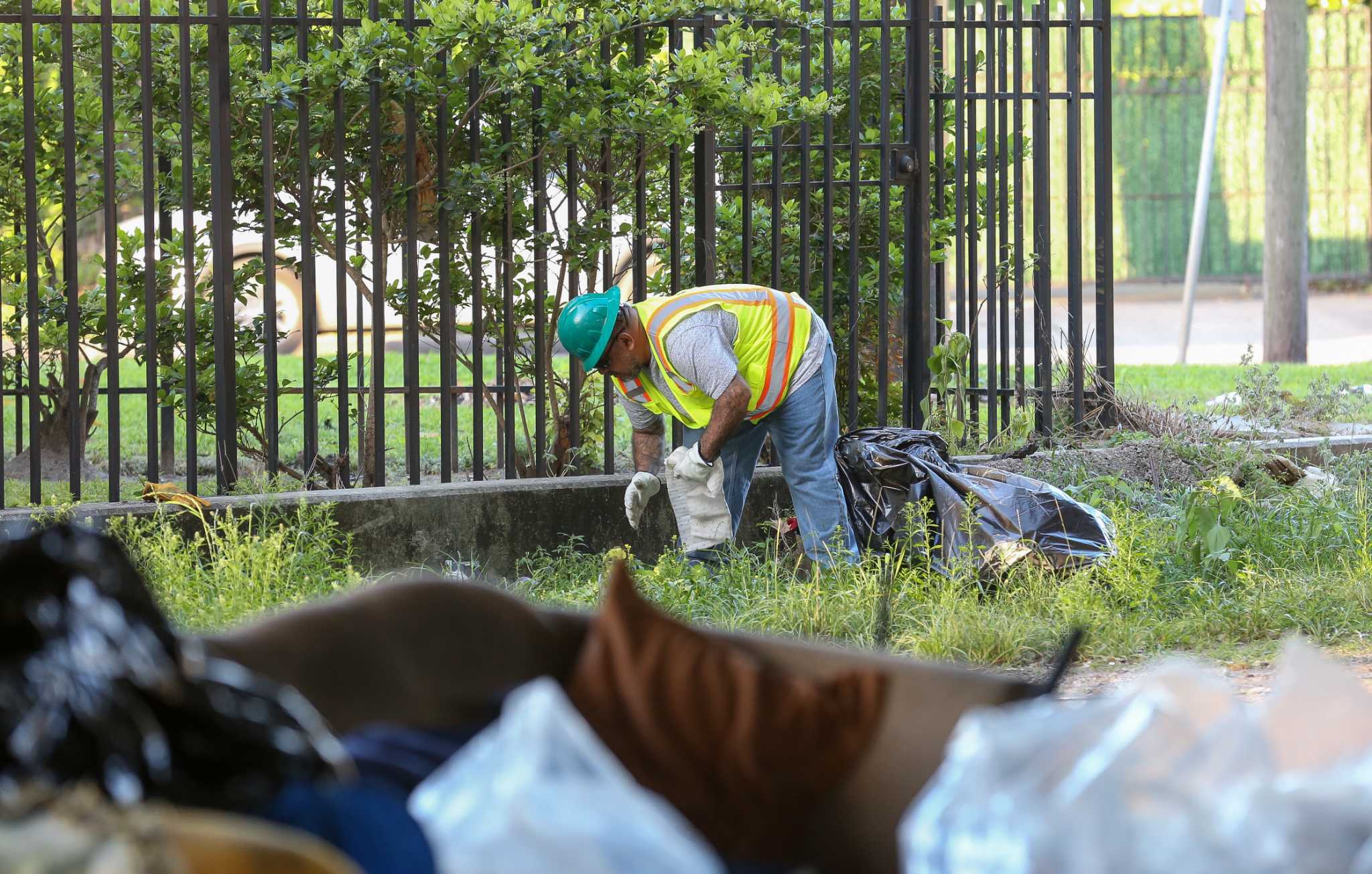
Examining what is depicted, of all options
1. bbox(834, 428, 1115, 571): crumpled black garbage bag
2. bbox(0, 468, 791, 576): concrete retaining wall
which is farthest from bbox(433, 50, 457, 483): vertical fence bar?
bbox(834, 428, 1115, 571): crumpled black garbage bag

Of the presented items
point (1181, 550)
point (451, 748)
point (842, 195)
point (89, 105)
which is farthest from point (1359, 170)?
point (451, 748)

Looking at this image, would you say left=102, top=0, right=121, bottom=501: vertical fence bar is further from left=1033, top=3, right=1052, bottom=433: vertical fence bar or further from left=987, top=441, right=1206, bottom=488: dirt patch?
left=1033, top=3, right=1052, bottom=433: vertical fence bar

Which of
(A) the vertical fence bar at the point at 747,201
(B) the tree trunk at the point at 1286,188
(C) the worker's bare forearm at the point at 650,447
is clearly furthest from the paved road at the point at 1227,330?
(C) the worker's bare forearm at the point at 650,447

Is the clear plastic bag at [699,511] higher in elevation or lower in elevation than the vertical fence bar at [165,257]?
lower

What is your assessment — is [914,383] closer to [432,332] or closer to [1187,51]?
[432,332]

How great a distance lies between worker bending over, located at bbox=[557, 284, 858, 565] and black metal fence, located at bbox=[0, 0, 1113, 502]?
913mm

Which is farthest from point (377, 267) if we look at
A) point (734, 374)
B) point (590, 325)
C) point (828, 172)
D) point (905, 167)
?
point (905, 167)

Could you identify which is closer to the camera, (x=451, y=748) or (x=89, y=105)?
(x=451, y=748)

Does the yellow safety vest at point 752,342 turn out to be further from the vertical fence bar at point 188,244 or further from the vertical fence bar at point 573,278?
the vertical fence bar at point 188,244

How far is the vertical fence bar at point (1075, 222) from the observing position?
318 inches

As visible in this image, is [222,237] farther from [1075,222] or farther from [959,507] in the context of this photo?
[1075,222]

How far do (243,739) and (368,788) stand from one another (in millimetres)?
163

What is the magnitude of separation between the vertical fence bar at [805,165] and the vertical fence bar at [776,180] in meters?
0.03

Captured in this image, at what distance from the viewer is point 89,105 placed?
23.6 feet
